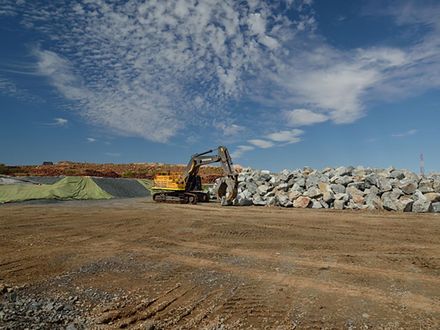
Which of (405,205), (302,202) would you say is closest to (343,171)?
(302,202)

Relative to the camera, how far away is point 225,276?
621 centimetres

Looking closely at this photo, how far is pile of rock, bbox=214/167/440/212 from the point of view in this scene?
16.3 metres

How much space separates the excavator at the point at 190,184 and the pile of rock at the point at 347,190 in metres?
2.00

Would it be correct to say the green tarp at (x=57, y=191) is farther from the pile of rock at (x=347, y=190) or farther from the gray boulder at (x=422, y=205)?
the gray boulder at (x=422, y=205)

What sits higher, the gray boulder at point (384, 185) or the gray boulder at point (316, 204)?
the gray boulder at point (384, 185)

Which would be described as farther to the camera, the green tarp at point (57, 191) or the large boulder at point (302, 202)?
the green tarp at point (57, 191)

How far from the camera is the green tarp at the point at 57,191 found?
21.5m

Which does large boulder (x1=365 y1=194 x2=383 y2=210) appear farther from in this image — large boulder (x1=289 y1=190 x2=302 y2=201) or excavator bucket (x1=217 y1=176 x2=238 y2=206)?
excavator bucket (x1=217 y1=176 x2=238 y2=206)

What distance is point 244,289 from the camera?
5.55 metres

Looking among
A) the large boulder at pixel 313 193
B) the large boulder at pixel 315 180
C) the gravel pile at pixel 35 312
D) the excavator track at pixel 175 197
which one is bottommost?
the gravel pile at pixel 35 312

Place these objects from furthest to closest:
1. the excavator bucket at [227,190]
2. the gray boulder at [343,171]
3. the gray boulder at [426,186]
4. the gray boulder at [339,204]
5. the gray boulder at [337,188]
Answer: the gray boulder at [343,171] → the gray boulder at [337,188] → the excavator bucket at [227,190] → the gray boulder at [339,204] → the gray boulder at [426,186]

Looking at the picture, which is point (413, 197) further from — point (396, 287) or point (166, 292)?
point (166, 292)

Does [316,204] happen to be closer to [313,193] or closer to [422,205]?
[313,193]

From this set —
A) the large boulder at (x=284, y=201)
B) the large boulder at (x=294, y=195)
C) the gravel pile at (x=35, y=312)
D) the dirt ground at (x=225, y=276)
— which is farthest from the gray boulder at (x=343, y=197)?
the gravel pile at (x=35, y=312)
